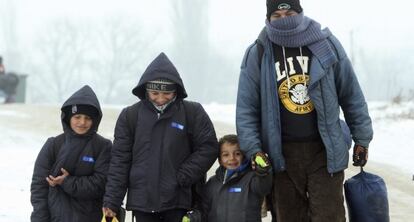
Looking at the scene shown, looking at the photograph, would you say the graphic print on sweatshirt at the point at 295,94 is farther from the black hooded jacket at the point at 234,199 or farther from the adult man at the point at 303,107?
the black hooded jacket at the point at 234,199

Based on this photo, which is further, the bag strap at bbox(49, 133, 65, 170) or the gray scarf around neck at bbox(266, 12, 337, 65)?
the bag strap at bbox(49, 133, 65, 170)

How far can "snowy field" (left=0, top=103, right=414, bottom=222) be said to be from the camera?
699 cm

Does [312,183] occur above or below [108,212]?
above

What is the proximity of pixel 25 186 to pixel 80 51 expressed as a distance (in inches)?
2152

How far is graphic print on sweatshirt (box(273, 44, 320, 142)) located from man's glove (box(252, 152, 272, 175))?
Result: 23 centimetres

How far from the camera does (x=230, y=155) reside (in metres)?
4.12

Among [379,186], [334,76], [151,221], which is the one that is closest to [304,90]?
[334,76]

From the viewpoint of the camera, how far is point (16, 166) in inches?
364

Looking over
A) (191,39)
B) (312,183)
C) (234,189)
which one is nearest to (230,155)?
(234,189)

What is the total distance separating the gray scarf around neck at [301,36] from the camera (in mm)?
3621

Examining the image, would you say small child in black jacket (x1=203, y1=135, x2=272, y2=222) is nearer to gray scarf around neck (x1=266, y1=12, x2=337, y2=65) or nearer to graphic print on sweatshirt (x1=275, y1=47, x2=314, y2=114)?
graphic print on sweatshirt (x1=275, y1=47, x2=314, y2=114)

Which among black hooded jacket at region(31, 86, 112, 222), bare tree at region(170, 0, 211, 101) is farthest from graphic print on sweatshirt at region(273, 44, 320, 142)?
bare tree at region(170, 0, 211, 101)

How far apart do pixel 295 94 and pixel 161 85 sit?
2.91 feet

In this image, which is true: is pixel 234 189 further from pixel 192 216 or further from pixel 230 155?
pixel 192 216
